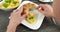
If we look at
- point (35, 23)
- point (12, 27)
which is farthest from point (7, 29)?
point (35, 23)

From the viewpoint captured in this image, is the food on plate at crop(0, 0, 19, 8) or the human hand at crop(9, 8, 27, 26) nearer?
the human hand at crop(9, 8, 27, 26)

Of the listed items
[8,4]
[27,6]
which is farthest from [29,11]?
[8,4]

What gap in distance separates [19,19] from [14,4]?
0.17 meters

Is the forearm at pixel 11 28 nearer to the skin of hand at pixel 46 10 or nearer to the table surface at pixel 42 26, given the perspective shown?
the table surface at pixel 42 26

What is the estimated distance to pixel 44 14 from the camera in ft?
2.94

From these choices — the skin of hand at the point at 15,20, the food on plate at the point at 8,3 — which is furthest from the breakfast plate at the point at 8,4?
the skin of hand at the point at 15,20

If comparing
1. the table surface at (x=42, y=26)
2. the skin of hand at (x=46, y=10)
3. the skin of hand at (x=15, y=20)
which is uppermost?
the skin of hand at (x=46, y=10)

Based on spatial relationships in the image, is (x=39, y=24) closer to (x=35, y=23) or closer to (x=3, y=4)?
(x=35, y=23)

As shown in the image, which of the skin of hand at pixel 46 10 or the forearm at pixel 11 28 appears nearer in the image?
the forearm at pixel 11 28

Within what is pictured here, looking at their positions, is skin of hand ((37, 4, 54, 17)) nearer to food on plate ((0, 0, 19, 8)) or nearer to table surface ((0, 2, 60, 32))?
table surface ((0, 2, 60, 32))

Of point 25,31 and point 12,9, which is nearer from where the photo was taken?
point 25,31

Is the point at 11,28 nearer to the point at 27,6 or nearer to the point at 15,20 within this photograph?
the point at 15,20

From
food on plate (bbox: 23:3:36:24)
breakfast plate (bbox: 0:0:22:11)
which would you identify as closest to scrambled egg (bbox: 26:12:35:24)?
food on plate (bbox: 23:3:36:24)

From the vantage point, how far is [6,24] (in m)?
0.87
